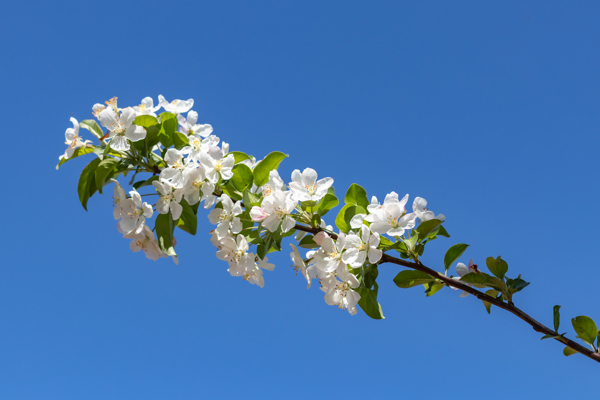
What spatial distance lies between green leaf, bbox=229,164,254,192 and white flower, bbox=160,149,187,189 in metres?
0.20

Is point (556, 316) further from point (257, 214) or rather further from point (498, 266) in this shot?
point (257, 214)

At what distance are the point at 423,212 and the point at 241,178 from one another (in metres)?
0.68

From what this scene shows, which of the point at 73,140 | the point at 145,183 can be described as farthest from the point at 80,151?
the point at 145,183

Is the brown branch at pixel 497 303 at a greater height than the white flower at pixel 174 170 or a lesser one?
lesser

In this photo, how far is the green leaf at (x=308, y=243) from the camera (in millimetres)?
1626

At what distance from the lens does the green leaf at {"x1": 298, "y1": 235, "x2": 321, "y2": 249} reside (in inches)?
64.0

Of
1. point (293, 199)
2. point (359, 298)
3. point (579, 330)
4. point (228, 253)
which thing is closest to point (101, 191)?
point (228, 253)

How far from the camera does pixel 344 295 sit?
1.53 m

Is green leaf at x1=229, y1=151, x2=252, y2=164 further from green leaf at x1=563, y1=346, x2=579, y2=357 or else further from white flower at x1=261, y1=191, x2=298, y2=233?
green leaf at x1=563, y1=346, x2=579, y2=357

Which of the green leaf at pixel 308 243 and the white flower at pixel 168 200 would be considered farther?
the green leaf at pixel 308 243

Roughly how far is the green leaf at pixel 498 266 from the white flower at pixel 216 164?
99 cm

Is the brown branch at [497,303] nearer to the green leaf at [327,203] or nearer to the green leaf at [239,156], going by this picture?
the green leaf at [327,203]

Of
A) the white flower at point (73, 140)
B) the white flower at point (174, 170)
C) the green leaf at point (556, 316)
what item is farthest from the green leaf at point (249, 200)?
the green leaf at point (556, 316)

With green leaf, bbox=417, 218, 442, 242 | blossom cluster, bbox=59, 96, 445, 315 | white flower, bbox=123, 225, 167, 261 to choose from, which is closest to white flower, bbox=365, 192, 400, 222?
blossom cluster, bbox=59, 96, 445, 315
